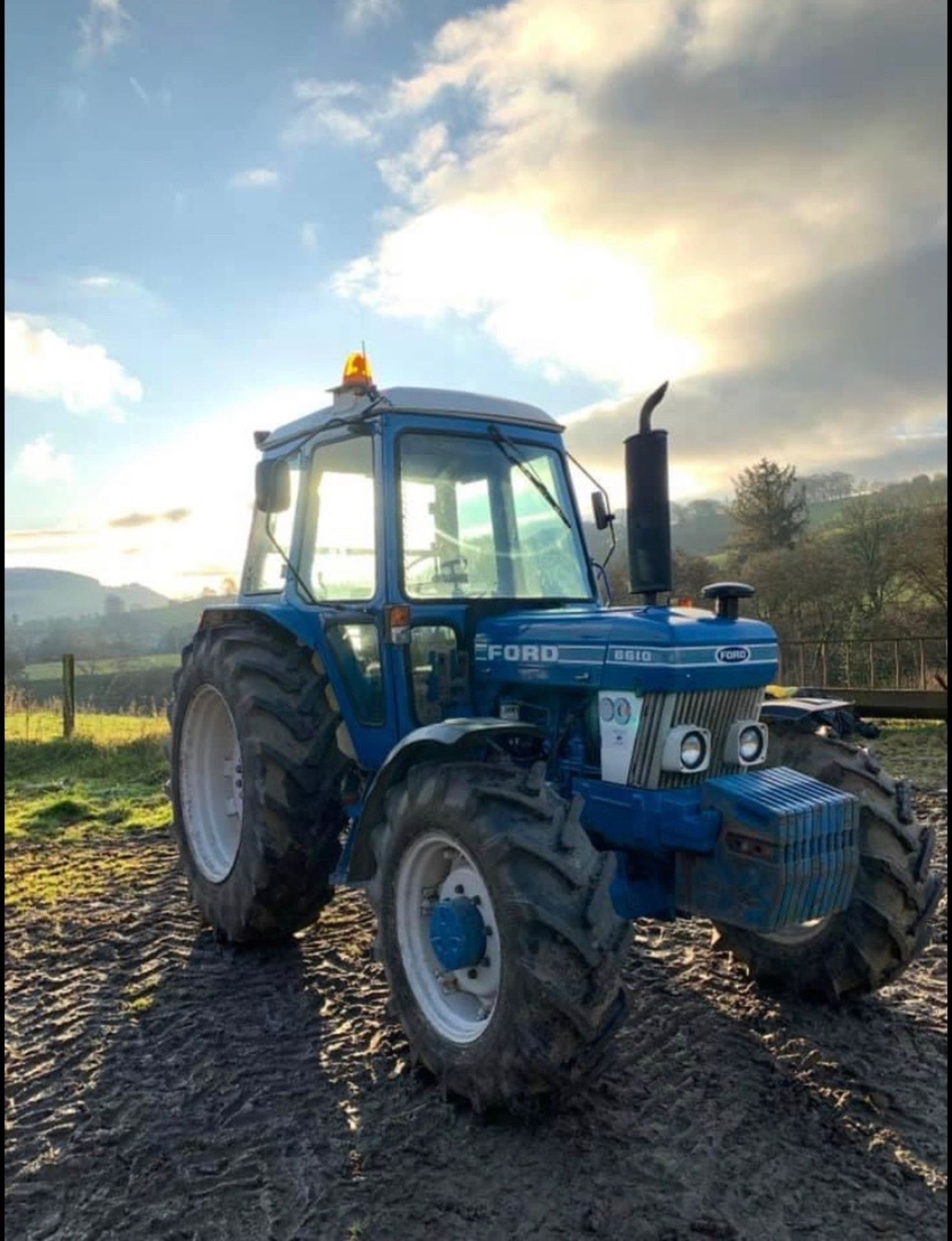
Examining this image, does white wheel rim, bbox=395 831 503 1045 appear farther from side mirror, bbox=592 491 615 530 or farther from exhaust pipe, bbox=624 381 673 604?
side mirror, bbox=592 491 615 530

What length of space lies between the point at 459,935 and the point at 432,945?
0.19 metres

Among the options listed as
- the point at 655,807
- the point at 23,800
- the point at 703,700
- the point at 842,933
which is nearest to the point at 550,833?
the point at 655,807

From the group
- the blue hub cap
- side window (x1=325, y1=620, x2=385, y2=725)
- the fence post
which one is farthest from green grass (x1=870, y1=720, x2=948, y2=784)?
the fence post

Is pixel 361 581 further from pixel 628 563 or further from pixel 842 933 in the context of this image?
pixel 842 933

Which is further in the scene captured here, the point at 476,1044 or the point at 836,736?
the point at 836,736

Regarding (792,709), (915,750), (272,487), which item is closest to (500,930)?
(792,709)

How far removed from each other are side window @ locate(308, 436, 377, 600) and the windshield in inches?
8.0

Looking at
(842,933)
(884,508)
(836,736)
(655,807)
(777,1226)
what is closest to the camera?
(777,1226)

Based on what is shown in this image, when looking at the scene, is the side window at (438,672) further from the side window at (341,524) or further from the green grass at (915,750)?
the green grass at (915,750)

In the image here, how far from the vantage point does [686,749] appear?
3584 mm

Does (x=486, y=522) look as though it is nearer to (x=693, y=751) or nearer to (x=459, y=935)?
(x=693, y=751)

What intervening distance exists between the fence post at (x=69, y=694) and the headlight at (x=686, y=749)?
9827mm

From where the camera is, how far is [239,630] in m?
4.87

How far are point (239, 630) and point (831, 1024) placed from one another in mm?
3239
